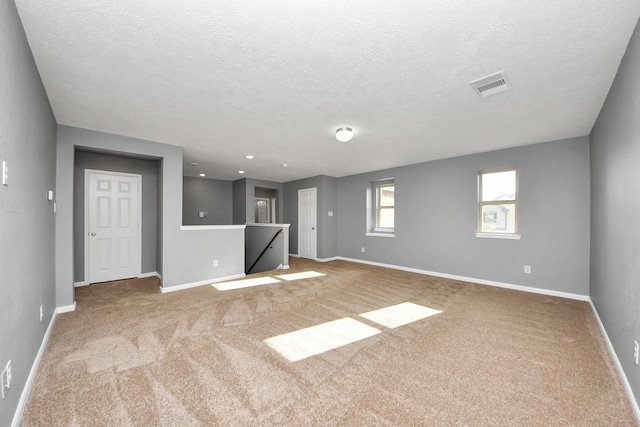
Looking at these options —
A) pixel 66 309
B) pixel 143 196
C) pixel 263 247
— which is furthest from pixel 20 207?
pixel 263 247

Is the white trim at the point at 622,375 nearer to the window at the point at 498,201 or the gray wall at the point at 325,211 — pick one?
the window at the point at 498,201

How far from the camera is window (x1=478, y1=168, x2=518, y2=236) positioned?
4.39 meters

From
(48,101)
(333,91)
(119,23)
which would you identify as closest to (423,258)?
(333,91)

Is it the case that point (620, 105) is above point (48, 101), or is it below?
below

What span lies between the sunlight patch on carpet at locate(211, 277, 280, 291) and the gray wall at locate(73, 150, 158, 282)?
1.65 m

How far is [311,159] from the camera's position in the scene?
516 cm

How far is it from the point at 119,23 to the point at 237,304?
9.96 feet

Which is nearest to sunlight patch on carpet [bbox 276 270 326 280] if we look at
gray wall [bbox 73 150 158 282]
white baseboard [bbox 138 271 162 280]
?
white baseboard [bbox 138 271 162 280]

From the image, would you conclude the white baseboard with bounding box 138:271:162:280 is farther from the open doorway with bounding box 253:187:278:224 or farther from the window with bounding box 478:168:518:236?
the window with bounding box 478:168:518:236

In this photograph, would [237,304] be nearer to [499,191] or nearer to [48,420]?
[48,420]

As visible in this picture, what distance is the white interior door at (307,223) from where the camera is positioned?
284 inches

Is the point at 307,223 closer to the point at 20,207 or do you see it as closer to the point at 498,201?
the point at 498,201

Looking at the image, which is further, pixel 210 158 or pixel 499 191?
pixel 210 158

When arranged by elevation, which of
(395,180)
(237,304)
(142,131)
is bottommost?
(237,304)
